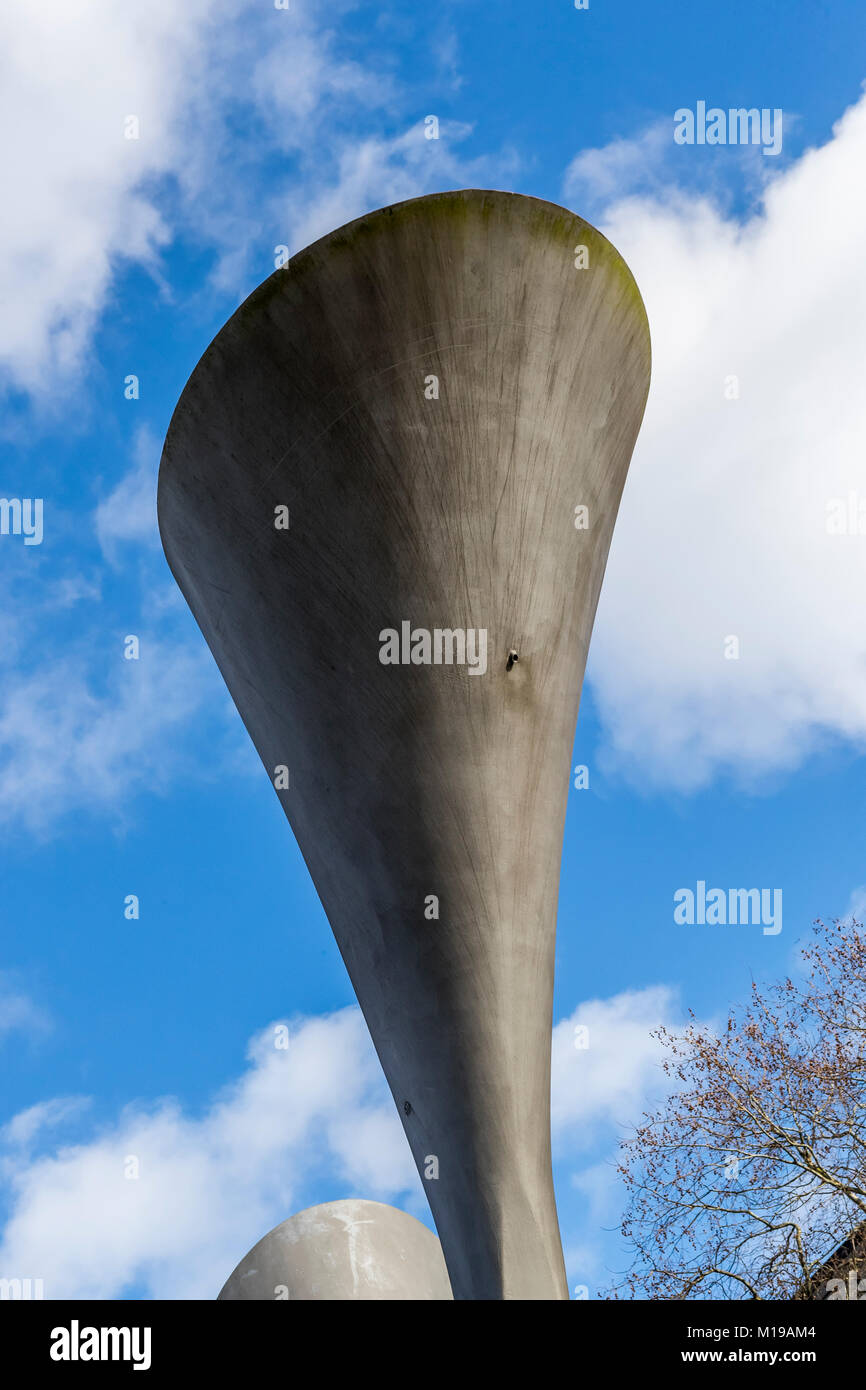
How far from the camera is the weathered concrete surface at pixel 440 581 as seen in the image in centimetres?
684

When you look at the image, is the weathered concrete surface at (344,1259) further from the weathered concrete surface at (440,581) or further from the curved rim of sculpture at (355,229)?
the curved rim of sculpture at (355,229)

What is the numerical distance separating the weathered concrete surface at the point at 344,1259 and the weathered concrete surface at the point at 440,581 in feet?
27.8

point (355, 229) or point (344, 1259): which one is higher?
point (355, 229)

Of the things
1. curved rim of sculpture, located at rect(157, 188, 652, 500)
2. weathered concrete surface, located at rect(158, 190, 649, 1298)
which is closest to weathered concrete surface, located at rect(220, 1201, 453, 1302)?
weathered concrete surface, located at rect(158, 190, 649, 1298)

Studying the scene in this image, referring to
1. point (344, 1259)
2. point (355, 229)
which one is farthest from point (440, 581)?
point (344, 1259)

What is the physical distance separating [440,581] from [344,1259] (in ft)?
36.3

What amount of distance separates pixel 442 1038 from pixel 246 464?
3638 millimetres

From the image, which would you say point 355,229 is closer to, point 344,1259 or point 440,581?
point 440,581

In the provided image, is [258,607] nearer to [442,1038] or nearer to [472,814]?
[472,814]

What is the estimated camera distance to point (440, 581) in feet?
23.1

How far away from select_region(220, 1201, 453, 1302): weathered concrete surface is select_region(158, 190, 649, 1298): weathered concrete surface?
848cm

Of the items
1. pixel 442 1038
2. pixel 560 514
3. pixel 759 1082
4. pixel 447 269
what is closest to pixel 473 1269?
pixel 442 1038

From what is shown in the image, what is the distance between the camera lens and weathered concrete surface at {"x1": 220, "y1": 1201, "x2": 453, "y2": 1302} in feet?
47.7

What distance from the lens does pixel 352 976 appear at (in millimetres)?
7863
